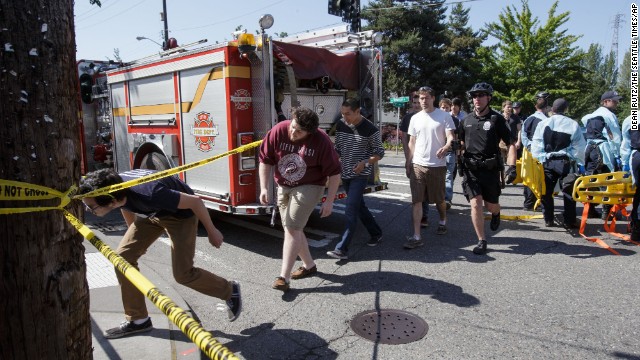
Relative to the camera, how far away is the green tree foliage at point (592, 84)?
36075 mm

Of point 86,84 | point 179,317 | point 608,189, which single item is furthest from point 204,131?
point 608,189

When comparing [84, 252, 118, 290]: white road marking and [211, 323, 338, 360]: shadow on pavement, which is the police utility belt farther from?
[84, 252, 118, 290]: white road marking

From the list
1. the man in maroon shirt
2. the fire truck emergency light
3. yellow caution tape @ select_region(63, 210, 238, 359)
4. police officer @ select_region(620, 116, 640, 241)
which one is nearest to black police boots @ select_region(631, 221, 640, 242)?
police officer @ select_region(620, 116, 640, 241)

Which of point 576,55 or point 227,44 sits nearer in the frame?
point 227,44

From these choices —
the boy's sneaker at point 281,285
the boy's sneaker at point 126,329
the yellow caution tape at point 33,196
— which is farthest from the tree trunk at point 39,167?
the boy's sneaker at point 281,285

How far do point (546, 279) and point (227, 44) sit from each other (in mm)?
4258

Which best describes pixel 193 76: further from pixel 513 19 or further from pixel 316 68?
pixel 513 19

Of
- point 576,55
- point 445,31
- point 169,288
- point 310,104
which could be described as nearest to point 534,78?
point 576,55

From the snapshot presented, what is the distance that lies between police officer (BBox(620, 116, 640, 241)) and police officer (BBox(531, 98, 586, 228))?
60cm

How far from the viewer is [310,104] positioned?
668 cm

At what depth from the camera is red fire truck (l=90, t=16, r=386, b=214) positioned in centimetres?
554

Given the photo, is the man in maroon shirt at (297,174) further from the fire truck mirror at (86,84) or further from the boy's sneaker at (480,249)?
the fire truck mirror at (86,84)

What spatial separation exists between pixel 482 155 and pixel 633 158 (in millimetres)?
1898

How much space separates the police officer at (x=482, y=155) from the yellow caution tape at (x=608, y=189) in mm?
1198
